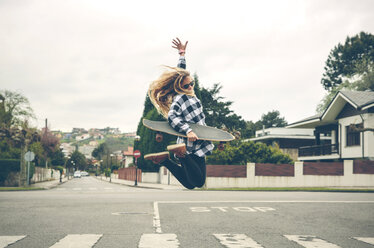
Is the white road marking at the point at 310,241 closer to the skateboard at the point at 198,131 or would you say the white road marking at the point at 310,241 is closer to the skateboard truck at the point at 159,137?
the skateboard at the point at 198,131

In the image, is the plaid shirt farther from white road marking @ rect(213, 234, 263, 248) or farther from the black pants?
white road marking @ rect(213, 234, 263, 248)

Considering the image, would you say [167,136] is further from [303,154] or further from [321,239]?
[303,154]

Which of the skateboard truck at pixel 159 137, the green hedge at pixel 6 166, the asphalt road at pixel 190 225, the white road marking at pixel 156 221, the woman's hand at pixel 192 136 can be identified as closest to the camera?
the woman's hand at pixel 192 136

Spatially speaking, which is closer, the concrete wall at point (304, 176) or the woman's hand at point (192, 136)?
the woman's hand at point (192, 136)

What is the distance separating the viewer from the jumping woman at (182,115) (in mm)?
2136

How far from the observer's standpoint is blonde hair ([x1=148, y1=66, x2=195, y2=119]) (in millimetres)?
2160

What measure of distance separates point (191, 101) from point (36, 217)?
17.6 m

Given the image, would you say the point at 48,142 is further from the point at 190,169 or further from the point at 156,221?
the point at 190,169

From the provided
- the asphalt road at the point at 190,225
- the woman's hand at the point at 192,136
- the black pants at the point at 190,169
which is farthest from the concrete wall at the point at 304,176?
the woman's hand at the point at 192,136

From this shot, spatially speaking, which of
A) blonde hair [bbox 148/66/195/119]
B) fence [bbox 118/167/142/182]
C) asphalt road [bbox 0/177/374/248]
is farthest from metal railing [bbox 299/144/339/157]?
blonde hair [bbox 148/66/195/119]

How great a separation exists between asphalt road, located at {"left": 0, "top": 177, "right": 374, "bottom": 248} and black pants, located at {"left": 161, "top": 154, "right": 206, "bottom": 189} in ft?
31.1

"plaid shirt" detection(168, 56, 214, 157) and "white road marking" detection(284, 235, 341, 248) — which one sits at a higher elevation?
"plaid shirt" detection(168, 56, 214, 157)

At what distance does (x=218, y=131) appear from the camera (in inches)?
85.8

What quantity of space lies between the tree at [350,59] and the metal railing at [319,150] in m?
28.5
